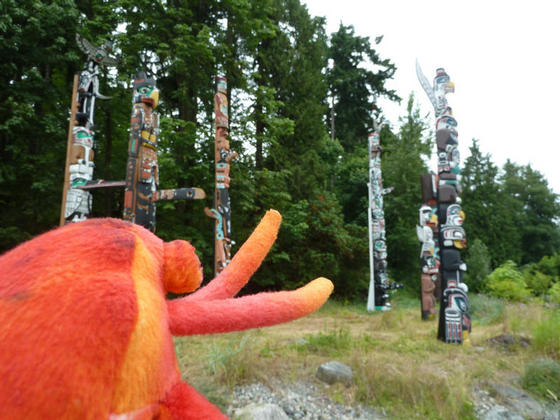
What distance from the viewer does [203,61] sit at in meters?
8.58

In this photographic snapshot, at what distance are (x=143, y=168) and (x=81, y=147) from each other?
1166 mm

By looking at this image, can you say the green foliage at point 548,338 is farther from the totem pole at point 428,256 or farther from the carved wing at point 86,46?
the carved wing at point 86,46

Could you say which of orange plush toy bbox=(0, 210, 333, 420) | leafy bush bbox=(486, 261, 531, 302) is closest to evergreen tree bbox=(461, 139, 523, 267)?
leafy bush bbox=(486, 261, 531, 302)

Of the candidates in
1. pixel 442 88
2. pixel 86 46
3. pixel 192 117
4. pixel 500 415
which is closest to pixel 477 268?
pixel 442 88

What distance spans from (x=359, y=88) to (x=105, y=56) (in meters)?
15.5

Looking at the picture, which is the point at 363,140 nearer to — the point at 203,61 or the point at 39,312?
the point at 203,61

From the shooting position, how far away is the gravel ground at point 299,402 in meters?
2.65

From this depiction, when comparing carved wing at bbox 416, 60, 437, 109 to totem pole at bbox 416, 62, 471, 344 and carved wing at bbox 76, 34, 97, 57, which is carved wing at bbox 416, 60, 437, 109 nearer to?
totem pole at bbox 416, 62, 471, 344

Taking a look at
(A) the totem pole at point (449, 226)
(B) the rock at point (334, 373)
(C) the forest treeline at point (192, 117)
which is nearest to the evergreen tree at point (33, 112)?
(C) the forest treeline at point (192, 117)

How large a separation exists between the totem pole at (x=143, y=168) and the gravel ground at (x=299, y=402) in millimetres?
1866

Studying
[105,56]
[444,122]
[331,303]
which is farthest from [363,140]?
[105,56]

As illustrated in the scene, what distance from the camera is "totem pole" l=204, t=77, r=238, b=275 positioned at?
575cm

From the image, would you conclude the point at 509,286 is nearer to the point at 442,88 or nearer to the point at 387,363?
the point at 442,88

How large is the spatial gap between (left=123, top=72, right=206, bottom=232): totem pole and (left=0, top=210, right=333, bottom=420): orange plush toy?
3119mm
